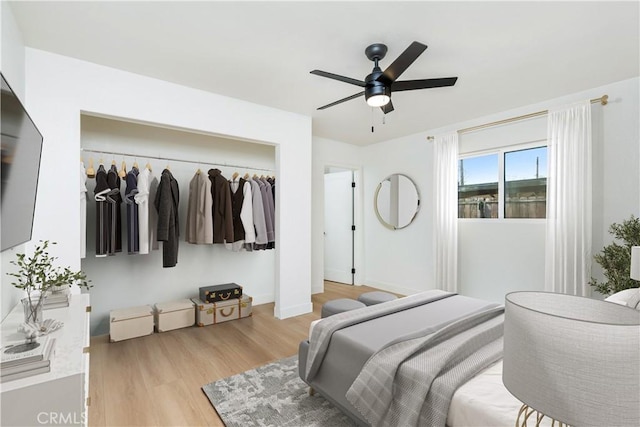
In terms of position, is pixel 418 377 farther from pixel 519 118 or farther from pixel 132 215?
pixel 519 118

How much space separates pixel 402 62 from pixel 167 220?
2.68 meters

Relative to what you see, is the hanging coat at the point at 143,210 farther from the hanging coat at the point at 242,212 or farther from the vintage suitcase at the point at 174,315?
the hanging coat at the point at 242,212

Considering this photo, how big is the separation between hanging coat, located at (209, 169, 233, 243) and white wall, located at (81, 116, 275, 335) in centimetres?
42

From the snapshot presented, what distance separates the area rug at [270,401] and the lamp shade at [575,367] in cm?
148

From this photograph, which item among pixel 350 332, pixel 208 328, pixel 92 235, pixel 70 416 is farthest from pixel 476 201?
pixel 92 235

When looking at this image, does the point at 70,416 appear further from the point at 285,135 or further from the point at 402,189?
the point at 402,189

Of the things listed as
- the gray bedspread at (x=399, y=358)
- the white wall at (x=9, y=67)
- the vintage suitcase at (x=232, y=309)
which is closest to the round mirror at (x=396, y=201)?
the gray bedspread at (x=399, y=358)

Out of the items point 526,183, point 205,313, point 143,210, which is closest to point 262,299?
point 205,313

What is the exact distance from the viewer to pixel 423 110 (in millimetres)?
3662

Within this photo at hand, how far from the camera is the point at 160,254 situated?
11.6 feet

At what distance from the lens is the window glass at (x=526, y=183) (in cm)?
345

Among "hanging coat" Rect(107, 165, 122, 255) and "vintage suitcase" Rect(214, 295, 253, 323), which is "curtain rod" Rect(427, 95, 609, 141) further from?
"hanging coat" Rect(107, 165, 122, 255)

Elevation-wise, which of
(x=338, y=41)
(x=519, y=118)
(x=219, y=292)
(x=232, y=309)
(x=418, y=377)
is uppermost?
(x=338, y=41)

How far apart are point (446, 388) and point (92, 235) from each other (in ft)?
11.4
